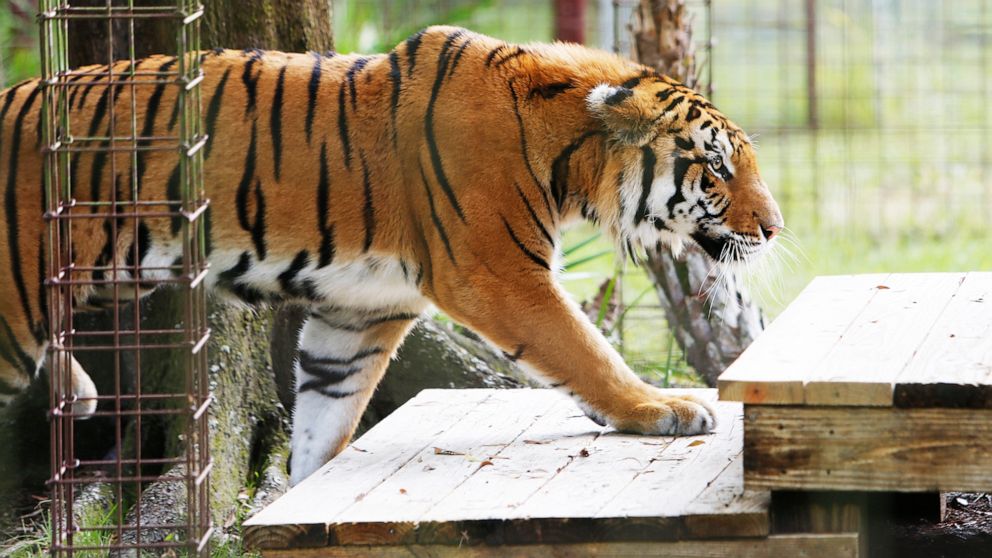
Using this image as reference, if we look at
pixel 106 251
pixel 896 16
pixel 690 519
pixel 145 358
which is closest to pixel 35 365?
pixel 106 251

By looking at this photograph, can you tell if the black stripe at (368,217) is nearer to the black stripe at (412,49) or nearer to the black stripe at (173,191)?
the black stripe at (412,49)

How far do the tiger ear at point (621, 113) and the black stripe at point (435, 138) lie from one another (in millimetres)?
438

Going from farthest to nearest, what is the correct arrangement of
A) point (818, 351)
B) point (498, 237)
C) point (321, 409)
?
point (321, 409) → point (498, 237) → point (818, 351)

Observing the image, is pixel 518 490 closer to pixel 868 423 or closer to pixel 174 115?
pixel 868 423

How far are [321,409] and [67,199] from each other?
1.29 metres

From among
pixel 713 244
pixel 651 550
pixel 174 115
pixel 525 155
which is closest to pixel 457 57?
pixel 525 155

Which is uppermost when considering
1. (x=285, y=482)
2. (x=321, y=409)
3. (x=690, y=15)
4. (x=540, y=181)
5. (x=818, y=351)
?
(x=690, y=15)

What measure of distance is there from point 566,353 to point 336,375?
0.90m

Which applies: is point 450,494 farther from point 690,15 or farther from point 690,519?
point 690,15

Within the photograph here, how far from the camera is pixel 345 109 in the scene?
157 inches

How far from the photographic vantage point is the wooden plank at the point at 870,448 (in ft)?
9.09

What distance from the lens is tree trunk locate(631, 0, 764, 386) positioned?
5.59 metres

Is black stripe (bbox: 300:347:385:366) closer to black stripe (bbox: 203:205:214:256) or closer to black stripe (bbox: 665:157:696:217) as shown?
black stripe (bbox: 203:205:214:256)

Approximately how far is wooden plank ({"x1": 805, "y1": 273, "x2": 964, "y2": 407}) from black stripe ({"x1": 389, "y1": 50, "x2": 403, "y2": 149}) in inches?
56.0
